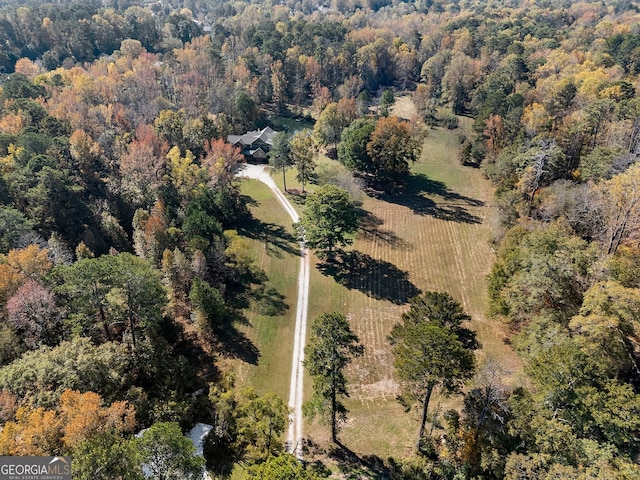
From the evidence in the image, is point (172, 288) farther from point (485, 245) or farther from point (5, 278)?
point (485, 245)

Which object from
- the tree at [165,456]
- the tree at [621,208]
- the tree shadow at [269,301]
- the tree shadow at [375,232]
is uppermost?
the tree at [621,208]

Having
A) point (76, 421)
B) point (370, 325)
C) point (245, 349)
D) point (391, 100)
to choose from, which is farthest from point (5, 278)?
point (391, 100)

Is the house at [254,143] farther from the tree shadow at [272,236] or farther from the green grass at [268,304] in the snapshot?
the tree shadow at [272,236]

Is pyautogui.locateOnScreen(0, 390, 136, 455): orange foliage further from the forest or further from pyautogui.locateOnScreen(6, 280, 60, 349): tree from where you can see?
pyautogui.locateOnScreen(6, 280, 60, 349): tree

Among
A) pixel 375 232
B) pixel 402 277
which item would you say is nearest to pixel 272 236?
pixel 375 232

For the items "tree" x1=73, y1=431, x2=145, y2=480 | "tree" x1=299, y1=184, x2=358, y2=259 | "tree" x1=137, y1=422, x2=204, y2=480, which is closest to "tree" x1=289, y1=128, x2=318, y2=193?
"tree" x1=299, y1=184, x2=358, y2=259

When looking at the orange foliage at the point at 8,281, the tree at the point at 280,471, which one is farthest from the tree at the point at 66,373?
the tree at the point at 280,471

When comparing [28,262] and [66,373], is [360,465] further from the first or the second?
[28,262]
